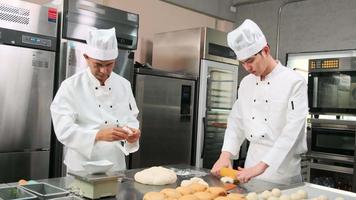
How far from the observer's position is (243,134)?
7.57 feet

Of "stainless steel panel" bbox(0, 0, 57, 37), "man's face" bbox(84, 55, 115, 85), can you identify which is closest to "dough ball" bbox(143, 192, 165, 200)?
"man's face" bbox(84, 55, 115, 85)

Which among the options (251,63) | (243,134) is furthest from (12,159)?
(251,63)

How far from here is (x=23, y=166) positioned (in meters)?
2.79

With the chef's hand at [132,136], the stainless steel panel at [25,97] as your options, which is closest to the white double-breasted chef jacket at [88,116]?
the chef's hand at [132,136]

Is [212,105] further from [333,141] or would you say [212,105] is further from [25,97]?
[25,97]

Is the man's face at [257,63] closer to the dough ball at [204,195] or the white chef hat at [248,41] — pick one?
the white chef hat at [248,41]

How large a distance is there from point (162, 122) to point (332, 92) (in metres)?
1.70

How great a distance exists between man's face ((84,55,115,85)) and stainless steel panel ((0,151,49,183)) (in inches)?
42.7

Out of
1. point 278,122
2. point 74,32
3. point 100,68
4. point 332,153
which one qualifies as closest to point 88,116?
point 100,68

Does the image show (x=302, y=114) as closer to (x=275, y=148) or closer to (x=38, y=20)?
(x=275, y=148)

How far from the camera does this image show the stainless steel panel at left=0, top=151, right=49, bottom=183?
2.69 metres

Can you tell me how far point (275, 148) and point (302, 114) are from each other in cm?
24

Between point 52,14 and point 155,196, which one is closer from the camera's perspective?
point 155,196

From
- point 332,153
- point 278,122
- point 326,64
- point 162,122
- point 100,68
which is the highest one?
point 326,64
